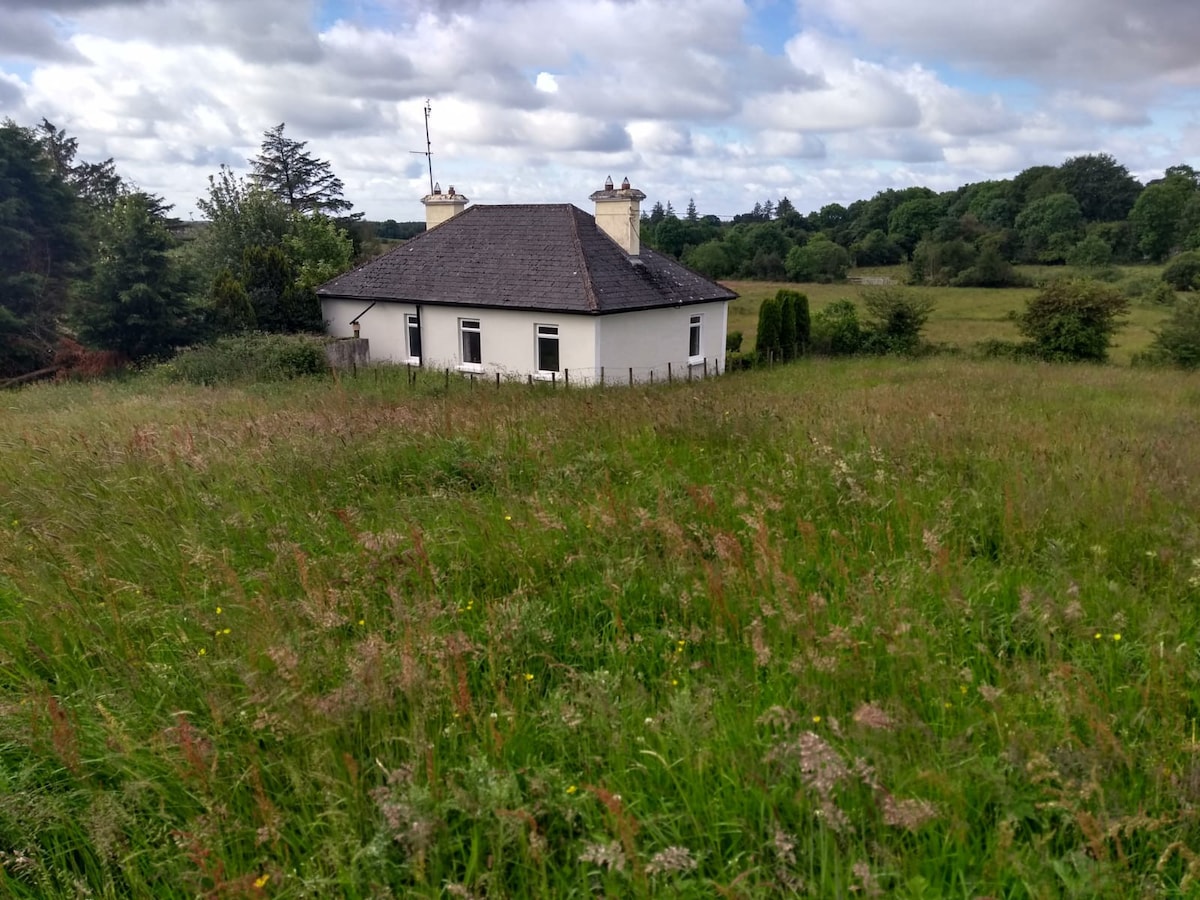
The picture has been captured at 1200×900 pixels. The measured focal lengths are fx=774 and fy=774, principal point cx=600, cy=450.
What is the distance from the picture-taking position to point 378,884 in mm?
2086

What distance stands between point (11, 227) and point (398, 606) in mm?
35343

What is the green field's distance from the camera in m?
33.1

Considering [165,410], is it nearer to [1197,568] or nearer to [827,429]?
[827,429]

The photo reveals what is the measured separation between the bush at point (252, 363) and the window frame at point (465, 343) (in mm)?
3945

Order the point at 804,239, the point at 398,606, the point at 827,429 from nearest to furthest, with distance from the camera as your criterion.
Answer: the point at 398,606, the point at 827,429, the point at 804,239

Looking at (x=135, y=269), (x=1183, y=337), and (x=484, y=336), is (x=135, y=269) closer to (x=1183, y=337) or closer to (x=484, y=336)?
(x=484, y=336)

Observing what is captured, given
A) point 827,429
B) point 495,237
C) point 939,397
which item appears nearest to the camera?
point 827,429

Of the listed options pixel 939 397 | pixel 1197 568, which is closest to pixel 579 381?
pixel 939 397

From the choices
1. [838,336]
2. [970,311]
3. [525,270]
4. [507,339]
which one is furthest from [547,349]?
[970,311]

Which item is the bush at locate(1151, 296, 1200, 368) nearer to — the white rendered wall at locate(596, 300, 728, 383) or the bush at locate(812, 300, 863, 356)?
the bush at locate(812, 300, 863, 356)

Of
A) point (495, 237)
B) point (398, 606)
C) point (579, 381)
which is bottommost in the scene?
point (579, 381)

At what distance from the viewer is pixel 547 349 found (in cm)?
2283

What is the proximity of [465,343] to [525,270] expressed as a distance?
2.92 metres

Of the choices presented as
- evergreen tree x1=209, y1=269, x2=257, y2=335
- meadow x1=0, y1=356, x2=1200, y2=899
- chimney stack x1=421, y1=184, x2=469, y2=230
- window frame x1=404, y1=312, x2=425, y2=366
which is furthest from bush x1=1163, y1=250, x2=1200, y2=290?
meadow x1=0, y1=356, x2=1200, y2=899
